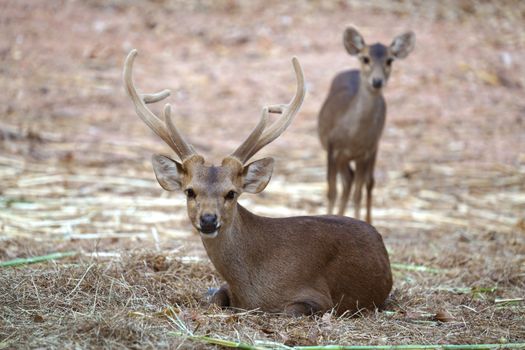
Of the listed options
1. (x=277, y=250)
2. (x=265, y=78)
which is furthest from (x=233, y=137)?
(x=277, y=250)

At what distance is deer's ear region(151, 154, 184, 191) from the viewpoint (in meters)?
6.18

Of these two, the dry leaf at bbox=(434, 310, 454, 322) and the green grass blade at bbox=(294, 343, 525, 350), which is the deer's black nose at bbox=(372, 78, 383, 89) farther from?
the green grass blade at bbox=(294, 343, 525, 350)

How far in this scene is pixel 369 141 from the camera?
10.8 meters

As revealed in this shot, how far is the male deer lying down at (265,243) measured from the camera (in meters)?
6.08

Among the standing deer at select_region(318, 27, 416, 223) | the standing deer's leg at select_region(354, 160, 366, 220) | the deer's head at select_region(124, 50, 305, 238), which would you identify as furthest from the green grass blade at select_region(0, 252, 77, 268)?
the standing deer's leg at select_region(354, 160, 366, 220)

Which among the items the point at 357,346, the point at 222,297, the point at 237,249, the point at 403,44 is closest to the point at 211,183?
the point at 237,249

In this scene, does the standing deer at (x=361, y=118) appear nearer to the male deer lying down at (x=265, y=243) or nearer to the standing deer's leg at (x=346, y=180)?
the standing deer's leg at (x=346, y=180)

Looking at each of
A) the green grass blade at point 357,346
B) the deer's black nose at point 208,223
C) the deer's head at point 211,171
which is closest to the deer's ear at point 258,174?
the deer's head at point 211,171

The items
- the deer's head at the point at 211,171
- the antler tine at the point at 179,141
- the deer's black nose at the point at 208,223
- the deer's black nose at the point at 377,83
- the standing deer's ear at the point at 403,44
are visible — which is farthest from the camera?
the standing deer's ear at the point at 403,44

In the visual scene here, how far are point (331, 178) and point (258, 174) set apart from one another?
4560 mm

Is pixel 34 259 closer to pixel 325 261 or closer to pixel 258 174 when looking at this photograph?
pixel 258 174

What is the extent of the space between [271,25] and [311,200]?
8.41 meters

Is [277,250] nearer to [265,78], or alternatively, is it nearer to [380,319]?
[380,319]

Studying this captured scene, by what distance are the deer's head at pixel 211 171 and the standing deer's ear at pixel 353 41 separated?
4.72 metres
